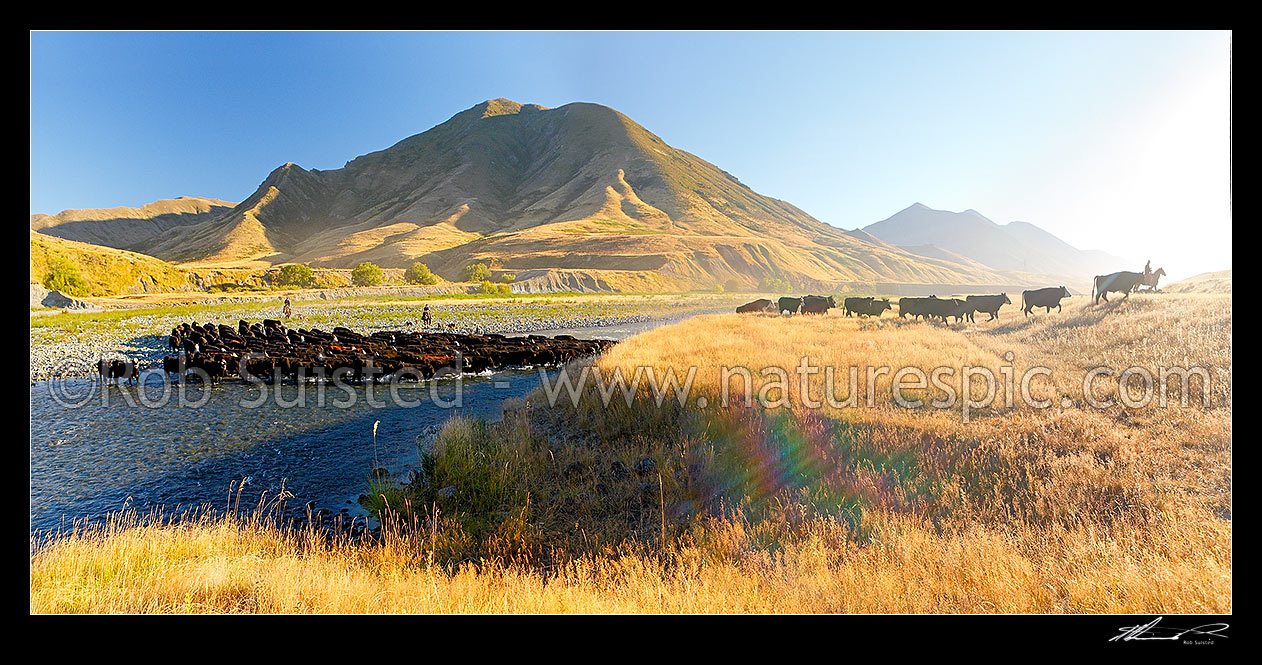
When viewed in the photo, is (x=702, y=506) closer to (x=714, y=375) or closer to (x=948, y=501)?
(x=948, y=501)

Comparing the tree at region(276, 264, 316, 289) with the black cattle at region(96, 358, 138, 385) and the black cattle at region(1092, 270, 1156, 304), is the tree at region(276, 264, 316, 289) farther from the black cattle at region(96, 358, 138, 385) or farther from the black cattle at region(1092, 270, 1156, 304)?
the black cattle at region(1092, 270, 1156, 304)

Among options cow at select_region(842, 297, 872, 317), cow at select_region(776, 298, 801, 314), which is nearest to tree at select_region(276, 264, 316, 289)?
cow at select_region(776, 298, 801, 314)

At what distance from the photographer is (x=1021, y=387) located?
8398 mm

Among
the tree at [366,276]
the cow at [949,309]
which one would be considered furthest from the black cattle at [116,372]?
the tree at [366,276]

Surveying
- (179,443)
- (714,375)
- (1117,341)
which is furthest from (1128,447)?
(179,443)

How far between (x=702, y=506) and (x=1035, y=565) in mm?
3345

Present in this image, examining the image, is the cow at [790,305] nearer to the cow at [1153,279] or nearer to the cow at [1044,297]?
the cow at [1044,297]

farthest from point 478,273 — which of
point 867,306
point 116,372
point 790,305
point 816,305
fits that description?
point 116,372

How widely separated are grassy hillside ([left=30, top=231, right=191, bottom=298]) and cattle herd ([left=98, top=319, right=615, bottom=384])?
112 ft

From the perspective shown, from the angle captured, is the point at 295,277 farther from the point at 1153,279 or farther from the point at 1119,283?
the point at 1153,279

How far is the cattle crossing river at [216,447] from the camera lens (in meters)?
7.10

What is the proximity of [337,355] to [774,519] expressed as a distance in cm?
1794

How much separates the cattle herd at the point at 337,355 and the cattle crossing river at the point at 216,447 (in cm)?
170
